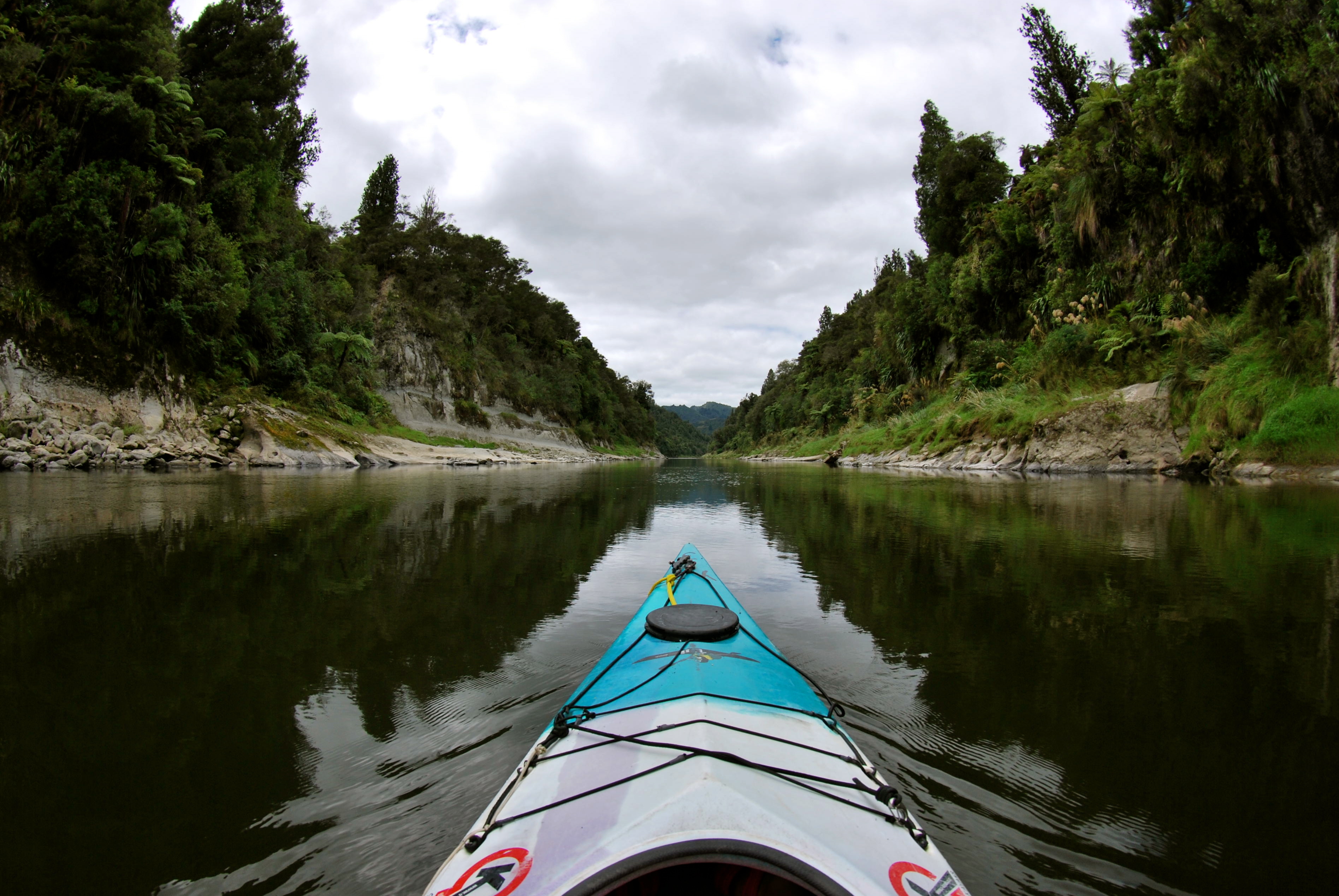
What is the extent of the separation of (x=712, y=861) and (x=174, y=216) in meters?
22.1

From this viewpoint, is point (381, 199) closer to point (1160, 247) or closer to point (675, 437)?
point (1160, 247)

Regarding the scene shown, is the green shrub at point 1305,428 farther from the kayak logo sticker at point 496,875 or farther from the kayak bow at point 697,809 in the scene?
the kayak logo sticker at point 496,875

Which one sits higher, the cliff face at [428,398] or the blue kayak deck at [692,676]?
the cliff face at [428,398]

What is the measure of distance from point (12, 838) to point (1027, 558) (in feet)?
22.2

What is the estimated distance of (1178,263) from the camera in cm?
1555

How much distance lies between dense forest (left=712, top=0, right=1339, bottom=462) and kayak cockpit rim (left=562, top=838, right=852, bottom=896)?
48.6ft

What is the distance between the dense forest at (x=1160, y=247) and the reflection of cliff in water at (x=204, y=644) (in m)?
13.4

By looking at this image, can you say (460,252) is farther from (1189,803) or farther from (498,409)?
(1189,803)

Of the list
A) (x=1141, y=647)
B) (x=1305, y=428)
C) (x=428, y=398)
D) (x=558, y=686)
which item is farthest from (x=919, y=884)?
(x=428, y=398)

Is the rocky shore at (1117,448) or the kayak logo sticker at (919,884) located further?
the rocky shore at (1117,448)

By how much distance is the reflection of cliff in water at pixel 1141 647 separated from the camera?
2.16 metres

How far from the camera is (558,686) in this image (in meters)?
3.15

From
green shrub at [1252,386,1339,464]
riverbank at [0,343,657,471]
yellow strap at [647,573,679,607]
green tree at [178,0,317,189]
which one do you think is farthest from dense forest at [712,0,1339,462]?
green tree at [178,0,317,189]

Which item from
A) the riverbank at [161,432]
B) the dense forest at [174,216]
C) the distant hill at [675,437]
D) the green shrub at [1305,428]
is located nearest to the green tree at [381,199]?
the dense forest at [174,216]
